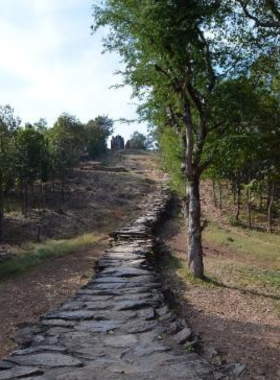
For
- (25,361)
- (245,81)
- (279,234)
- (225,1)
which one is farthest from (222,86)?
(279,234)

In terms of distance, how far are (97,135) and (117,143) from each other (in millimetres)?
23265

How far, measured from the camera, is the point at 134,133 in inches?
4636

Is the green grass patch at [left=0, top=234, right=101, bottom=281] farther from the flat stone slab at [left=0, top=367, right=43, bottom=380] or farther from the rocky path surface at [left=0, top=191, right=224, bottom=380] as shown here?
the flat stone slab at [left=0, top=367, right=43, bottom=380]

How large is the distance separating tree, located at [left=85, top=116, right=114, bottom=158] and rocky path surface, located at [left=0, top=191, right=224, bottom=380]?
69.1 metres

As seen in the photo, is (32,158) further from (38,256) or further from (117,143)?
(117,143)

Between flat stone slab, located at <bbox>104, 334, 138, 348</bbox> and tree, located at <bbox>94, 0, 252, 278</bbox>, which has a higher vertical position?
tree, located at <bbox>94, 0, 252, 278</bbox>

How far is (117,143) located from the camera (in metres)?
107

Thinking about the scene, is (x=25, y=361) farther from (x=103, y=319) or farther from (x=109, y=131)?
(x=109, y=131)

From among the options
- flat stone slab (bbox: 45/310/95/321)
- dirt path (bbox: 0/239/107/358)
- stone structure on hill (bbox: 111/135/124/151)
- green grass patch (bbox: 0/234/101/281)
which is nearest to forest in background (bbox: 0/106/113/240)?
green grass patch (bbox: 0/234/101/281)

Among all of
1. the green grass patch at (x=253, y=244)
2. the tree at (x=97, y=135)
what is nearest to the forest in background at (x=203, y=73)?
the green grass patch at (x=253, y=244)

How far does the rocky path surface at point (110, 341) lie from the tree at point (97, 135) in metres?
69.1

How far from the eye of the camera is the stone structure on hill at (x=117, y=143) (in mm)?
105312

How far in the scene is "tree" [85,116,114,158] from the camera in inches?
3204

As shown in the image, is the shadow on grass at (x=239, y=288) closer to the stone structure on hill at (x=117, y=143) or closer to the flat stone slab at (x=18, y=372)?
the flat stone slab at (x=18, y=372)
